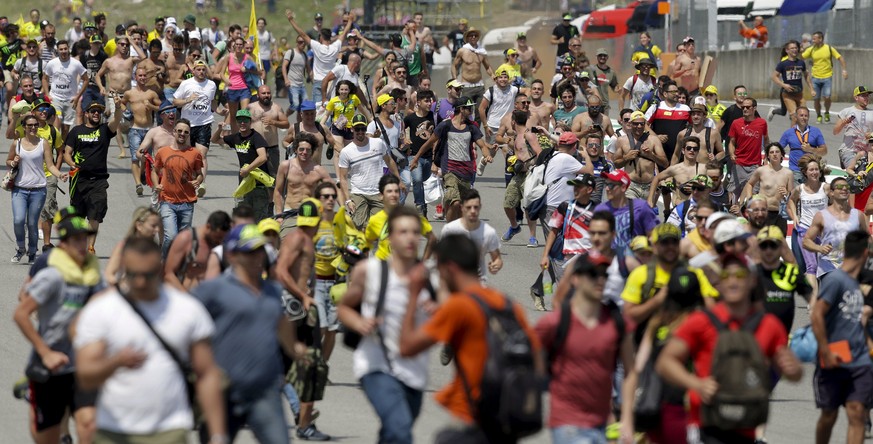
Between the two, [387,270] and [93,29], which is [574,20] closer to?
[93,29]

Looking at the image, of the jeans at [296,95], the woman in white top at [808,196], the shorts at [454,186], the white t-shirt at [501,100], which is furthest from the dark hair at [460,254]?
the jeans at [296,95]

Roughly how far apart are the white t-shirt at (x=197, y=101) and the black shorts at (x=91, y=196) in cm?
423

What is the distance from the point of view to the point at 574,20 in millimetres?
45656

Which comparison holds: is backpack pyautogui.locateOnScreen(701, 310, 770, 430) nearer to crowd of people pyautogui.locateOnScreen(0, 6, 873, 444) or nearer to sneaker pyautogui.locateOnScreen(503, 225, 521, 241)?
crowd of people pyautogui.locateOnScreen(0, 6, 873, 444)

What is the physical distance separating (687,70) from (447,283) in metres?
18.7

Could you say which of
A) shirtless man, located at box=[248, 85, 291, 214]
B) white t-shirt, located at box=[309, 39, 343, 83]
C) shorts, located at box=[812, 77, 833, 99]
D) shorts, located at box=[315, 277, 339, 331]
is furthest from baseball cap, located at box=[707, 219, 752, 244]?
shorts, located at box=[812, 77, 833, 99]

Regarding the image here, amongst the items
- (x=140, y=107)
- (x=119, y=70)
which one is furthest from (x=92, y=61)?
(x=140, y=107)

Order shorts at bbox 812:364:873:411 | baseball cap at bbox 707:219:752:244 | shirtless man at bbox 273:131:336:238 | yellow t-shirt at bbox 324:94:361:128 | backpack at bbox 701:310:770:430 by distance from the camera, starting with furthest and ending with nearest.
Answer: yellow t-shirt at bbox 324:94:361:128 < shirtless man at bbox 273:131:336:238 < shorts at bbox 812:364:873:411 < baseball cap at bbox 707:219:752:244 < backpack at bbox 701:310:770:430

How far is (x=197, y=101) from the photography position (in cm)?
2145

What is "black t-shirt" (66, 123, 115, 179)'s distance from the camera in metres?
17.3

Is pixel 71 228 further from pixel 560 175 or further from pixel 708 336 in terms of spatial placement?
pixel 560 175

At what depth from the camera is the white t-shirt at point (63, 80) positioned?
24.2 m

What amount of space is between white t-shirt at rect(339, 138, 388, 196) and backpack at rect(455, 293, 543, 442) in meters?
9.81

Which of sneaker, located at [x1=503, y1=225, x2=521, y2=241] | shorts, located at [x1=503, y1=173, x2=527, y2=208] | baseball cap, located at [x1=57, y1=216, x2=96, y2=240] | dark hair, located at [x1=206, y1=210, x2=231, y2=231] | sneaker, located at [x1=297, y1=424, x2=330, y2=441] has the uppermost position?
baseball cap, located at [x1=57, y1=216, x2=96, y2=240]
